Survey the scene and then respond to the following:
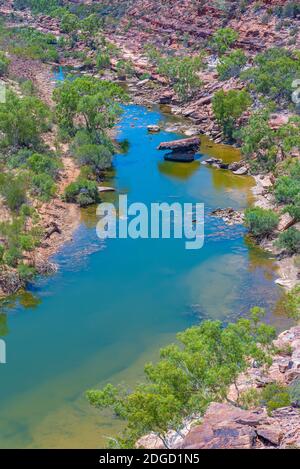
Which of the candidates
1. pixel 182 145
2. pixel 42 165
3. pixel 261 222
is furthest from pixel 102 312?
pixel 182 145

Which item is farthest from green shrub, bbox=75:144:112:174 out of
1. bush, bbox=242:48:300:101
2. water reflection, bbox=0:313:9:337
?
water reflection, bbox=0:313:9:337

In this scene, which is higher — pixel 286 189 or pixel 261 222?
pixel 286 189

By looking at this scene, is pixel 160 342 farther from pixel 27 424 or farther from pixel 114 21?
pixel 114 21

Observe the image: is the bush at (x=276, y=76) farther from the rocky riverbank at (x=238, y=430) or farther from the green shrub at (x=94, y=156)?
the rocky riverbank at (x=238, y=430)

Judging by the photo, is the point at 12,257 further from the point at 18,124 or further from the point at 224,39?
the point at 224,39

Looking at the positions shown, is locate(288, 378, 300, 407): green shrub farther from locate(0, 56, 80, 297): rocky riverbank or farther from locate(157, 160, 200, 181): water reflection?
locate(157, 160, 200, 181): water reflection
